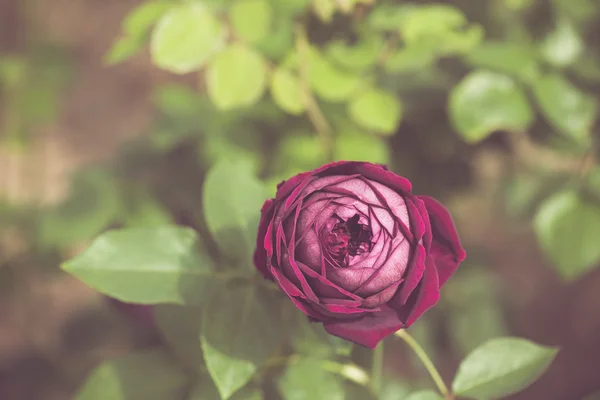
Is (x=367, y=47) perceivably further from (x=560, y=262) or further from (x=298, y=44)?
(x=560, y=262)

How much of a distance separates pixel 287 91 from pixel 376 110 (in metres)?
0.12

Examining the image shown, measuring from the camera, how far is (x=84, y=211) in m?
0.96

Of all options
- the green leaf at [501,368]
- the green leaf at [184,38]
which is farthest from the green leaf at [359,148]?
the green leaf at [501,368]

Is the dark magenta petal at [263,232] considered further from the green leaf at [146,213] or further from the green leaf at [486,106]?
the green leaf at [146,213]

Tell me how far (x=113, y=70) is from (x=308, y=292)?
1.75 metres

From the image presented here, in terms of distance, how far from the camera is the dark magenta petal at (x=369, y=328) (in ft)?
1.40

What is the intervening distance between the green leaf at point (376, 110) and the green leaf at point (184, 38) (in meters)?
0.20

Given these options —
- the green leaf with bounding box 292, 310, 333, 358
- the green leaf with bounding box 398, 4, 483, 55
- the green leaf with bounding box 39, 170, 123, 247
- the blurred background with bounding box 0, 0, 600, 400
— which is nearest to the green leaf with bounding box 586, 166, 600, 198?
the blurred background with bounding box 0, 0, 600, 400

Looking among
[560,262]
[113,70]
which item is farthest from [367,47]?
[113,70]

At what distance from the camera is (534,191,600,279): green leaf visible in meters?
0.75

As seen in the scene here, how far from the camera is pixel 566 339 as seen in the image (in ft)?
4.91

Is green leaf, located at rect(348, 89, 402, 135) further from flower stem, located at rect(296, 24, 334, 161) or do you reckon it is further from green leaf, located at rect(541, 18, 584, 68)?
green leaf, located at rect(541, 18, 584, 68)

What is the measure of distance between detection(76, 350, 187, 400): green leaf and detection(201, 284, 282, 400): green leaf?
5.1 inches

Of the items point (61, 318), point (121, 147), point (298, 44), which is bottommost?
point (61, 318)
